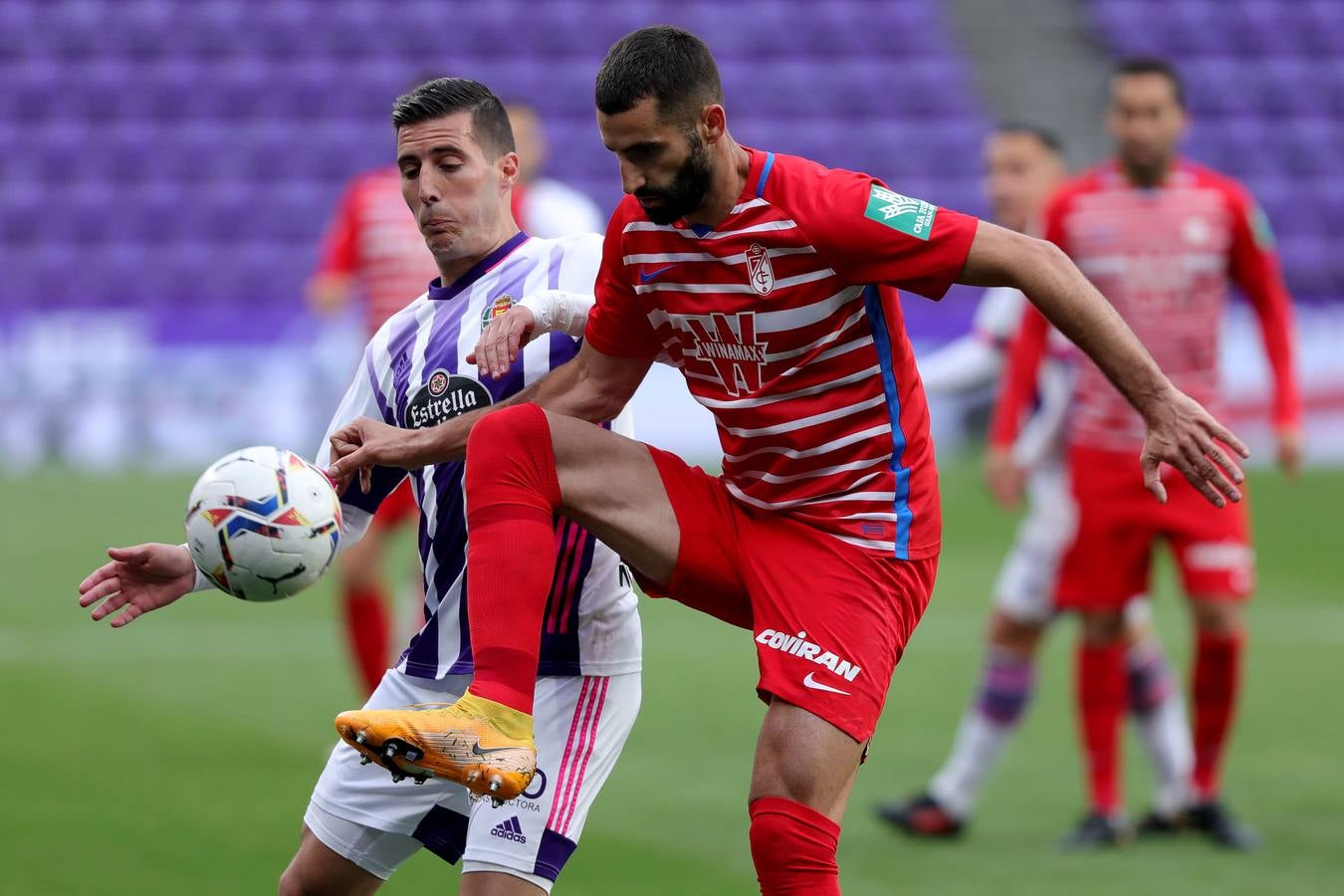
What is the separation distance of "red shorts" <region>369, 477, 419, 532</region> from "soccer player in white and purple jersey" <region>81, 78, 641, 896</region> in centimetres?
333

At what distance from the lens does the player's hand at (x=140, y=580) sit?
12.0ft

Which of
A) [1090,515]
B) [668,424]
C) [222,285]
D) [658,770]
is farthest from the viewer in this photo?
[222,285]

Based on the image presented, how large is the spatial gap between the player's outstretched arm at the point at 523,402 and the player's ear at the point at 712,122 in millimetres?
511

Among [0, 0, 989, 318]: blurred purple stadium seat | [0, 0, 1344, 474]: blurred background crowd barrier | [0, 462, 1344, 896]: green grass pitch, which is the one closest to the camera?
[0, 462, 1344, 896]: green grass pitch

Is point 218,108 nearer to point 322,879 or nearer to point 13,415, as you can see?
point 13,415

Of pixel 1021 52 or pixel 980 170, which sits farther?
pixel 1021 52

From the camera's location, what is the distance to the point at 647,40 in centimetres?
340

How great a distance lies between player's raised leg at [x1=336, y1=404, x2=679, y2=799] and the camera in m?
3.14

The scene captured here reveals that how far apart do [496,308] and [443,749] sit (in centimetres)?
101

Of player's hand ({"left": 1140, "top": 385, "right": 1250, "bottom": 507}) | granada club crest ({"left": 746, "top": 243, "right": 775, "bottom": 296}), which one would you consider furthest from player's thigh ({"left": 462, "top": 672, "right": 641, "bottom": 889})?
player's hand ({"left": 1140, "top": 385, "right": 1250, "bottom": 507})

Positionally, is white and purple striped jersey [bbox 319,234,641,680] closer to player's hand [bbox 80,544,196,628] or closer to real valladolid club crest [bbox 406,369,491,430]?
real valladolid club crest [bbox 406,369,491,430]

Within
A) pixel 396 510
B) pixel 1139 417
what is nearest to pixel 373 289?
pixel 396 510

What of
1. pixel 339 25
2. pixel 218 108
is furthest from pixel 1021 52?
pixel 218 108

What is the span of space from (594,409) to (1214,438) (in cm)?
122
